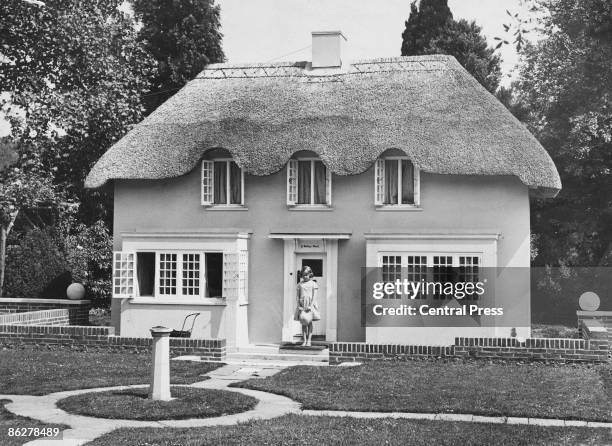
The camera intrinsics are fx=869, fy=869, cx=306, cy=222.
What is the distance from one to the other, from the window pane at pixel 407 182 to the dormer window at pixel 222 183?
448cm

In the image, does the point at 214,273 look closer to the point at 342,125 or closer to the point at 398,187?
the point at 342,125

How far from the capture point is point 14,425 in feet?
38.9

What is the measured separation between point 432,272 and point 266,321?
15.4 ft

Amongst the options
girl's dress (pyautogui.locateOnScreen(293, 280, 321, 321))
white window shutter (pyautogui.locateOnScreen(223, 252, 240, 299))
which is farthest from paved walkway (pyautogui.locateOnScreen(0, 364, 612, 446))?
white window shutter (pyautogui.locateOnScreen(223, 252, 240, 299))

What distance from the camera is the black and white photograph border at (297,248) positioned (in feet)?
43.8

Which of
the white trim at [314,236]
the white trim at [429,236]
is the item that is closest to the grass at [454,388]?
the white trim at [429,236]

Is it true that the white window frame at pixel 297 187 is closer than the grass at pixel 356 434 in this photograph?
No

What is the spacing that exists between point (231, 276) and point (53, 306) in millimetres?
6832

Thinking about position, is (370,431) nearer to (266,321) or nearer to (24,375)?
(24,375)

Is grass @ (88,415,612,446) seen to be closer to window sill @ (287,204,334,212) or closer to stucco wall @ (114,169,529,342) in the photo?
stucco wall @ (114,169,529,342)

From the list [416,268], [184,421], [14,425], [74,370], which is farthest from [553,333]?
[14,425]

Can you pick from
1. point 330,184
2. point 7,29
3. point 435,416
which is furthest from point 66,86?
point 435,416

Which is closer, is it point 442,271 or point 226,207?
point 442,271

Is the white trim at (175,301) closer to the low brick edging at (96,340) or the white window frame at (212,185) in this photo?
the low brick edging at (96,340)
